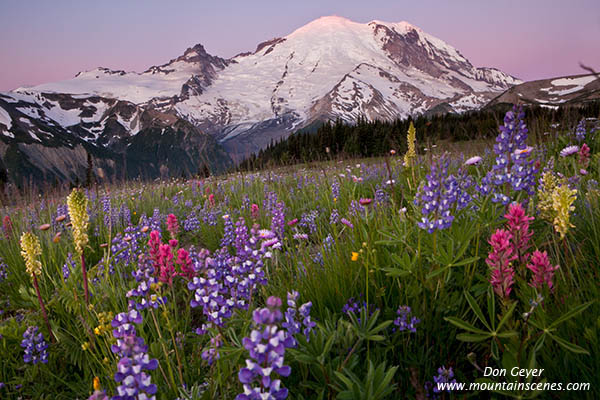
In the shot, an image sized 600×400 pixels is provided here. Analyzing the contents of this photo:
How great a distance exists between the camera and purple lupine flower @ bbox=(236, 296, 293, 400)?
41.4 inches

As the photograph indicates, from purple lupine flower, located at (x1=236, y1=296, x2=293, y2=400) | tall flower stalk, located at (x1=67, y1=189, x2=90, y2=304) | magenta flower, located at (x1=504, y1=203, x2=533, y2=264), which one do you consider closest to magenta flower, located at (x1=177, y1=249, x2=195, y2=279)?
tall flower stalk, located at (x1=67, y1=189, x2=90, y2=304)

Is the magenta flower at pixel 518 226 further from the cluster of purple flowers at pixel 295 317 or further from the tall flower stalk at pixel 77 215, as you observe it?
the tall flower stalk at pixel 77 215

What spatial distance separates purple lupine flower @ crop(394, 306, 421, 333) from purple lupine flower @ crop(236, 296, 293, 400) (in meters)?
1.11

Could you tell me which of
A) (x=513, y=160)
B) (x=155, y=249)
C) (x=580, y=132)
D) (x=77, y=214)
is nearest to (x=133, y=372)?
(x=155, y=249)

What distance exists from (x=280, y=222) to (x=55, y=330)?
84.0 inches

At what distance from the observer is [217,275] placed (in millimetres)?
1803

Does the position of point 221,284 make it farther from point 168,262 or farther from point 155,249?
point 155,249

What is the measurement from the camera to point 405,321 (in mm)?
2059

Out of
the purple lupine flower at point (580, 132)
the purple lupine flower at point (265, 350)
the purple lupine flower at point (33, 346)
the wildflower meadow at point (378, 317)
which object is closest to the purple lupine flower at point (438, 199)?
the wildflower meadow at point (378, 317)

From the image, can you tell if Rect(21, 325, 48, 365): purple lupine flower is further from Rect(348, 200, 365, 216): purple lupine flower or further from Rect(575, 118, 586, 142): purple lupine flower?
Rect(575, 118, 586, 142): purple lupine flower

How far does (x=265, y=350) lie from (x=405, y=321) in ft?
4.28

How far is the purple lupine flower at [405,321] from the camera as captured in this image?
1.98 m

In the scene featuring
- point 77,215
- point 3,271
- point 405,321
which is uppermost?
point 77,215

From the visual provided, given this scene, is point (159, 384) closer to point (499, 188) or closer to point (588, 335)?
point (588, 335)
